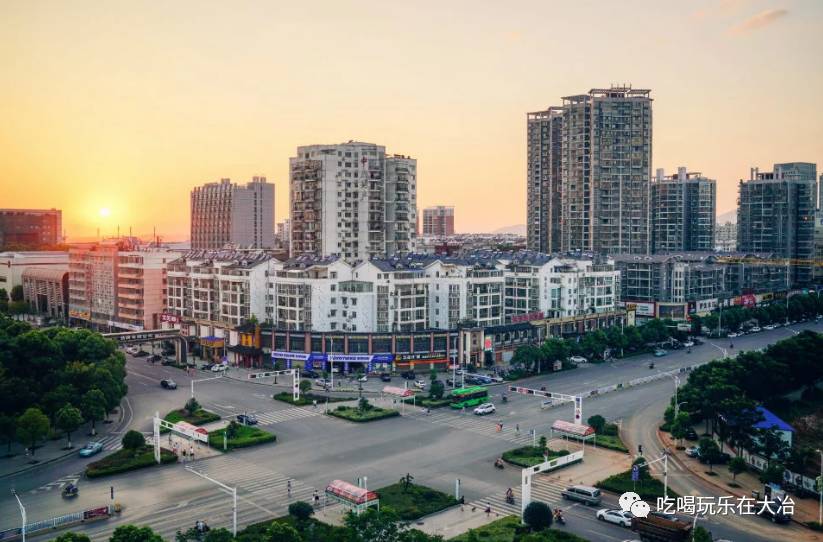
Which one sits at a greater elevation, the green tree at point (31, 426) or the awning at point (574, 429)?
the green tree at point (31, 426)

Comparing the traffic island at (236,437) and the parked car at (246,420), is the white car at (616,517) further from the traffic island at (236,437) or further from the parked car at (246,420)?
the parked car at (246,420)

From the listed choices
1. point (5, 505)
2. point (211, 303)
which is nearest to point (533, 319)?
point (211, 303)

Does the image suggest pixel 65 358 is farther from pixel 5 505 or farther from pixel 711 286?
pixel 711 286

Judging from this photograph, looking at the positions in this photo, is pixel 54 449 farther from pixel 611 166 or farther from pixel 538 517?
pixel 611 166

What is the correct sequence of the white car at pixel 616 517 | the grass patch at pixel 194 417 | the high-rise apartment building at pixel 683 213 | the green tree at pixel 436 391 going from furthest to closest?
1. the high-rise apartment building at pixel 683 213
2. the green tree at pixel 436 391
3. the grass patch at pixel 194 417
4. the white car at pixel 616 517

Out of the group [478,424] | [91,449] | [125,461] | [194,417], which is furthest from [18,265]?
[478,424]

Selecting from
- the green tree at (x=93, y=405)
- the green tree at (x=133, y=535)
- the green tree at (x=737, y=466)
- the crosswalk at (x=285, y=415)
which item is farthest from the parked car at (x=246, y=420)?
the green tree at (x=737, y=466)

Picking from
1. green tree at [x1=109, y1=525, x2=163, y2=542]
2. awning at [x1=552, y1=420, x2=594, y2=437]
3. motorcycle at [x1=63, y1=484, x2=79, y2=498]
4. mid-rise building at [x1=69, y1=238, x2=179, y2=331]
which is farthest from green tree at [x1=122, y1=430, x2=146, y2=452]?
mid-rise building at [x1=69, y1=238, x2=179, y2=331]

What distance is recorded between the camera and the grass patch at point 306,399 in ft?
245

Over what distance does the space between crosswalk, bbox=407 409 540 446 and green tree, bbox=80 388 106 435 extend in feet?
90.4

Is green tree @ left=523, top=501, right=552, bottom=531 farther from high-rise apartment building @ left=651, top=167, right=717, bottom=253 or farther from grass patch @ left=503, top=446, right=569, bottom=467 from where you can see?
high-rise apartment building @ left=651, top=167, right=717, bottom=253

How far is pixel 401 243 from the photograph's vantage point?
5546 inches

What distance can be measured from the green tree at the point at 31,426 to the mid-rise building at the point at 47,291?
295ft

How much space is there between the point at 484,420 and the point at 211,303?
5009 centimetres
